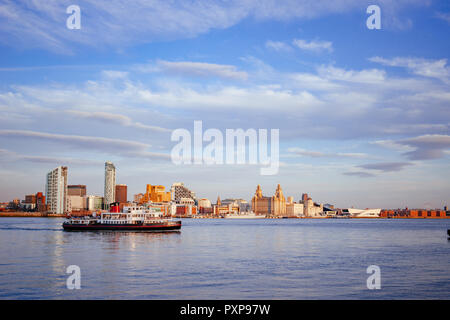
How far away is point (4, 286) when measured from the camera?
30.7 metres

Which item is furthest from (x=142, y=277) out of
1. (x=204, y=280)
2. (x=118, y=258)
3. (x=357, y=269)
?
(x=357, y=269)

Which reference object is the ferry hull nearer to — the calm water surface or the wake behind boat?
the wake behind boat

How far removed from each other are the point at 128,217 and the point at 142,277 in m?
76.1

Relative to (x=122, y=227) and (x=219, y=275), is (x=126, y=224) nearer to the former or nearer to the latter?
(x=122, y=227)

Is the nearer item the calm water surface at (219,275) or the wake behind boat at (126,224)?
the calm water surface at (219,275)

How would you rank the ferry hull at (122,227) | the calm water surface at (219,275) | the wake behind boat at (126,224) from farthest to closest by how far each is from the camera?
the wake behind boat at (126,224), the ferry hull at (122,227), the calm water surface at (219,275)

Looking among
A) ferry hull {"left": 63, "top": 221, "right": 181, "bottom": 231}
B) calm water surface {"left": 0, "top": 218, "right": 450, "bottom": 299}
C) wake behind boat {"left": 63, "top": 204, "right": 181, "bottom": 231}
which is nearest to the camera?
calm water surface {"left": 0, "top": 218, "right": 450, "bottom": 299}

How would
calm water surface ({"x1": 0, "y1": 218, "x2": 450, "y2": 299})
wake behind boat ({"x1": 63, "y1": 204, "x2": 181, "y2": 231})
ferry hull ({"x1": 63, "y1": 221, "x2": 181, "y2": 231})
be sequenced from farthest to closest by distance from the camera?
wake behind boat ({"x1": 63, "y1": 204, "x2": 181, "y2": 231})
ferry hull ({"x1": 63, "y1": 221, "x2": 181, "y2": 231})
calm water surface ({"x1": 0, "y1": 218, "x2": 450, "y2": 299})

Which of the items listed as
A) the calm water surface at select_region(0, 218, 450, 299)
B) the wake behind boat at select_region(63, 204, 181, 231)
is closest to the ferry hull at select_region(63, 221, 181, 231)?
the wake behind boat at select_region(63, 204, 181, 231)

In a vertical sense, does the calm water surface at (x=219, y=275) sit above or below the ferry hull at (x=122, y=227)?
above

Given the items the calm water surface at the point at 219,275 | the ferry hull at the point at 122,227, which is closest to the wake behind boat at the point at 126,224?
the ferry hull at the point at 122,227

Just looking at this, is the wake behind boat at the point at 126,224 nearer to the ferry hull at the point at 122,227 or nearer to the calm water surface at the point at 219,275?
the ferry hull at the point at 122,227

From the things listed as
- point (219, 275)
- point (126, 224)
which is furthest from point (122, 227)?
point (219, 275)

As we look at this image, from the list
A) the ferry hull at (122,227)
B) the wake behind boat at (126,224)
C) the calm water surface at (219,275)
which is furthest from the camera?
the wake behind boat at (126,224)
